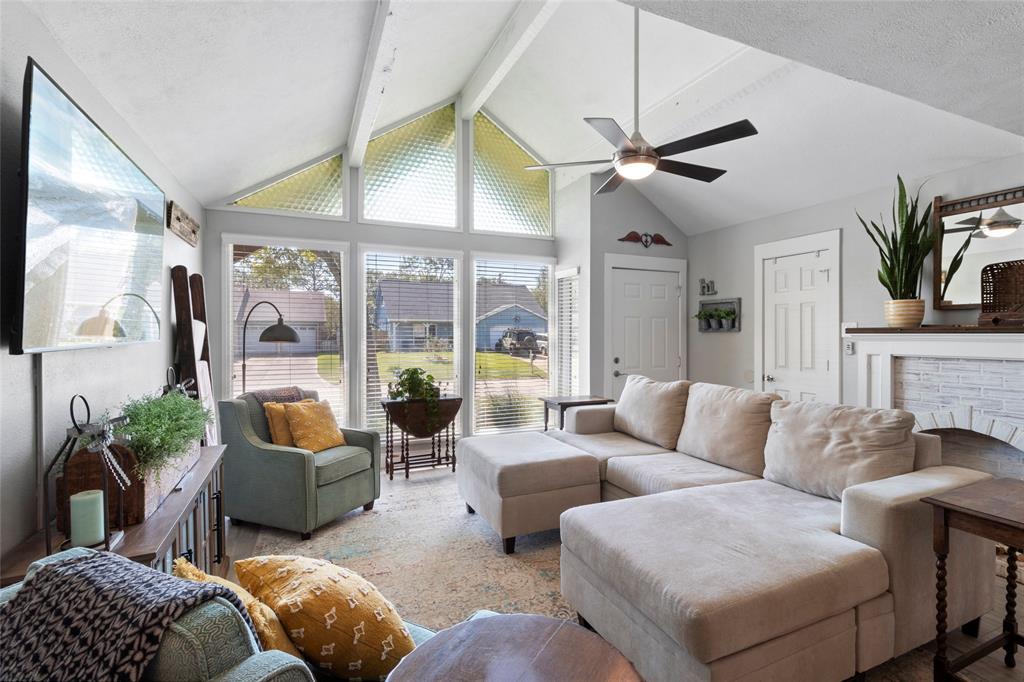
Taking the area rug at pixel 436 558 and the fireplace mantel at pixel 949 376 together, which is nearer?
the area rug at pixel 436 558

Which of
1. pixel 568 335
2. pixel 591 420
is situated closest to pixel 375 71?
pixel 591 420

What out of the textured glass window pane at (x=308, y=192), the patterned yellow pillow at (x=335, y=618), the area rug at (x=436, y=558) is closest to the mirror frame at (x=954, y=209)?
the area rug at (x=436, y=558)

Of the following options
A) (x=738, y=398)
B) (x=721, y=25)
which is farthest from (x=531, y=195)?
(x=721, y=25)

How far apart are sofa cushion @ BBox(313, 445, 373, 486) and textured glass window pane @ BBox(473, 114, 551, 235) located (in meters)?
2.70

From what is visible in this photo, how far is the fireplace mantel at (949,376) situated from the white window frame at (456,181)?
11.7 feet

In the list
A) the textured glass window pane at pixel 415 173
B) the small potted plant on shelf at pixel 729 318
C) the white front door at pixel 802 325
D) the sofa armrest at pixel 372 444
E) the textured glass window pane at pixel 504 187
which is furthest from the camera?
the textured glass window pane at pixel 504 187

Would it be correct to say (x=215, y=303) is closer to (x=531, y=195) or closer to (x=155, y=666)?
(x=531, y=195)

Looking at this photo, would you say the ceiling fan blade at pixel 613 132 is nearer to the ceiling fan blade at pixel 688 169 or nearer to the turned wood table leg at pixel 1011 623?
the ceiling fan blade at pixel 688 169

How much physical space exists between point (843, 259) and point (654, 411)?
216cm

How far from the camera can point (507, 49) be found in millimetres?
3717

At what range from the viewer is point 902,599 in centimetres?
167

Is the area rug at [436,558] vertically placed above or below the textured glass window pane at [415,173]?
below

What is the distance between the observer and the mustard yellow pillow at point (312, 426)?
321cm

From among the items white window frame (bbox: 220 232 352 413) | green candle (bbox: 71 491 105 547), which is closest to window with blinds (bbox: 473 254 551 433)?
white window frame (bbox: 220 232 352 413)
